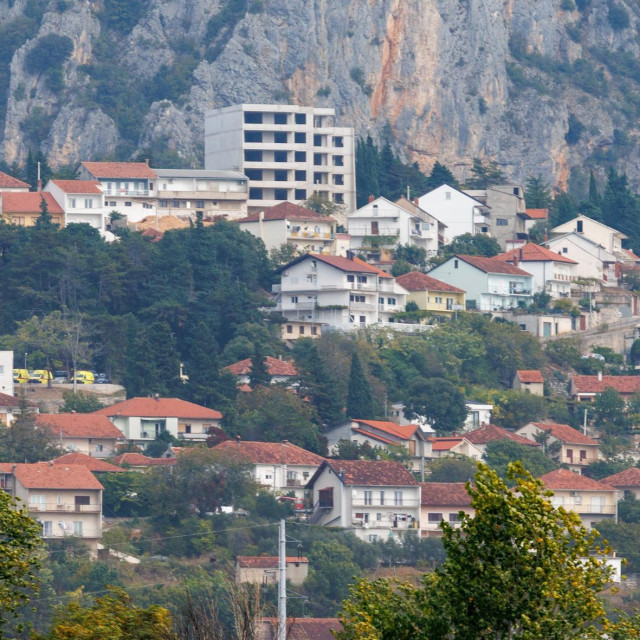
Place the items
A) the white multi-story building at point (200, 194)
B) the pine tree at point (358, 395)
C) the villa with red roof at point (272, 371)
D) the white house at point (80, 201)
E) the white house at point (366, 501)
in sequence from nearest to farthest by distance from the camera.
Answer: the white house at point (366, 501)
the pine tree at point (358, 395)
the villa with red roof at point (272, 371)
the white house at point (80, 201)
the white multi-story building at point (200, 194)

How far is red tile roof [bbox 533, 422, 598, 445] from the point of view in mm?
85500

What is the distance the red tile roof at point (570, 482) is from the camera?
259 feet

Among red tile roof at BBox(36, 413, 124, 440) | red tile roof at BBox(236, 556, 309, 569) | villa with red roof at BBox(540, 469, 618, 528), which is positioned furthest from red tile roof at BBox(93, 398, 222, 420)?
red tile roof at BBox(236, 556, 309, 569)

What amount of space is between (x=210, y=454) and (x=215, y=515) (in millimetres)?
2840

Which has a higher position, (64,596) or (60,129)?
(60,129)

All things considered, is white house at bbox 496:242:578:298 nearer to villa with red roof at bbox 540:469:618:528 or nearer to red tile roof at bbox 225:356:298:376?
red tile roof at bbox 225:356:298:376

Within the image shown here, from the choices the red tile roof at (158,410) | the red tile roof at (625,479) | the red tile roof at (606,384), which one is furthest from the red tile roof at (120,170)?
the red tile roof at (625,479)

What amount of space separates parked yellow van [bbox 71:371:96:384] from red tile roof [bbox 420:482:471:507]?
18.1 meters

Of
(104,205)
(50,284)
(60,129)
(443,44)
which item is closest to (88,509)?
(50,284)

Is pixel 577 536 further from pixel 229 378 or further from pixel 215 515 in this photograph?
pixel 229 378

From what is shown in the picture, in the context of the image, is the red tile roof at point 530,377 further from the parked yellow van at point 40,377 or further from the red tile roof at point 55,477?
the red tile roof at point 55,477

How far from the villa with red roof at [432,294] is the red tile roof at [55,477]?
28.9 m

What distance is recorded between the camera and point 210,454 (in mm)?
74562

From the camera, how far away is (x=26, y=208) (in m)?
102
